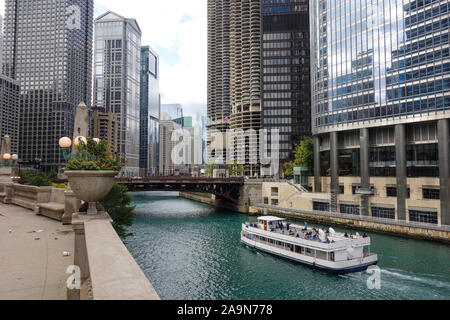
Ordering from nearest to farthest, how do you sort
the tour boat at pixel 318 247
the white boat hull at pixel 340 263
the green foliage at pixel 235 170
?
the white boat hull at pixel 340 263 → the tour boat at pixel 318 247 → the green foliage at pixel 235 170

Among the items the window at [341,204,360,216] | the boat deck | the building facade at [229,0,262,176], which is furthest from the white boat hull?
the building facade at [229,0,262,176]

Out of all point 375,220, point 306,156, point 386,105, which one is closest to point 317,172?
point 306,156

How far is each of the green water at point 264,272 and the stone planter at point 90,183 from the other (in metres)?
19.8

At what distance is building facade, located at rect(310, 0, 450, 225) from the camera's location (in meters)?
50.7

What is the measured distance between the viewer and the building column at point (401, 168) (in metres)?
52.5

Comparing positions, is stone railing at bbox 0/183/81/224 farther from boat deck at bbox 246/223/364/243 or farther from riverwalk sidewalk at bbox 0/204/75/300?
boat deck at bbox 246/223/364/243

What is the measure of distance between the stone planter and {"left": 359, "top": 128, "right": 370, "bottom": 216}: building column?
56857 mm

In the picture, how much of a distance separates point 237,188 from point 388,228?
43.3 m

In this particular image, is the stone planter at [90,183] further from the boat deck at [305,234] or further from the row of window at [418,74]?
the row of window at [418,74]

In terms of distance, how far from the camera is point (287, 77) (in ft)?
445

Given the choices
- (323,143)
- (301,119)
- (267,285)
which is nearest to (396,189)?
(323,143)

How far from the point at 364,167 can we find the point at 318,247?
3145cm

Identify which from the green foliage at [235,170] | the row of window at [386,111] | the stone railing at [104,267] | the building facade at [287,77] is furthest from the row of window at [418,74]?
the green foliage at [235,170]
